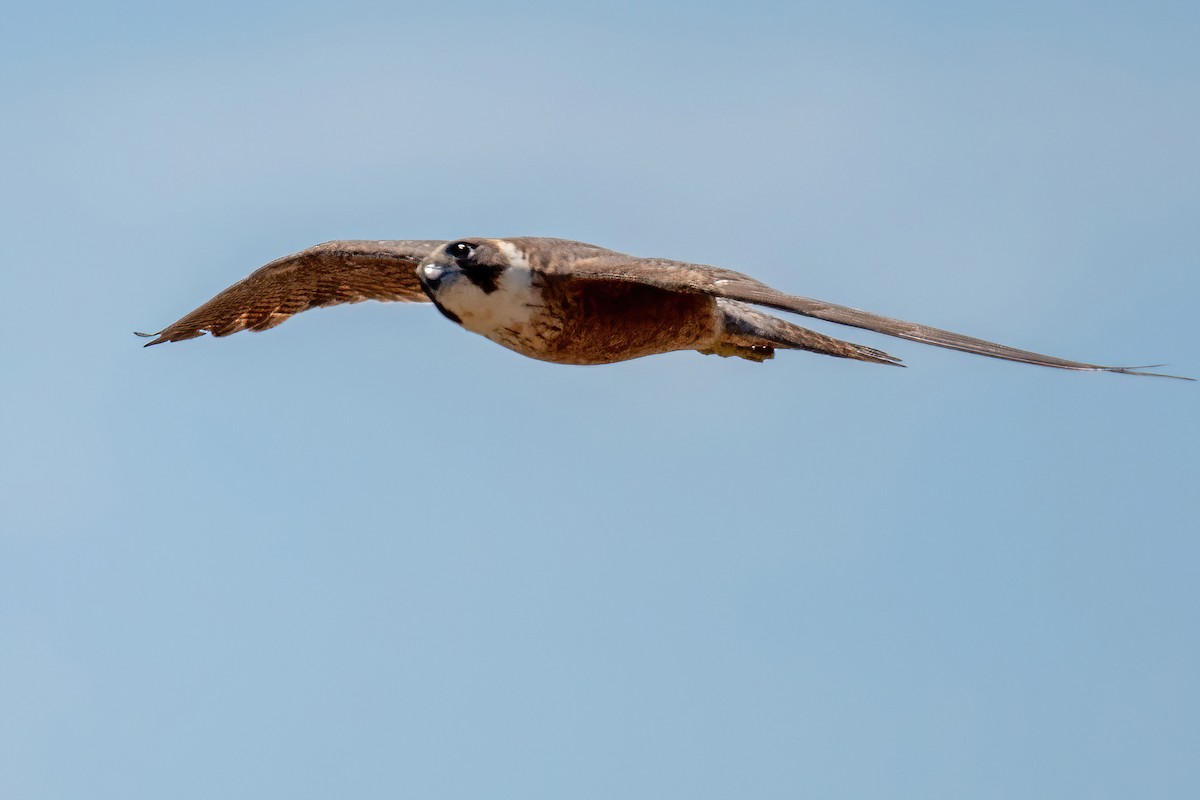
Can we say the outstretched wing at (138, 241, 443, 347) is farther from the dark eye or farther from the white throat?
the white throat

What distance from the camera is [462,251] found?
927cm

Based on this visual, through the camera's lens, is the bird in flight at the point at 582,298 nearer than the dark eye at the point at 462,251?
Yes

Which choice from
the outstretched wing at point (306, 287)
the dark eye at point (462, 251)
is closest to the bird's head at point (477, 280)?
the dark eye at point (462, 251)

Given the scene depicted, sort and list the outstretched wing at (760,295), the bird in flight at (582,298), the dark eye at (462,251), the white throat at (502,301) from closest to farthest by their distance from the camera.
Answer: the outstretched wing at (760,295)
the bird in flight at (582,298)
the white throat at (502,301)
the dark eye at (462,251)

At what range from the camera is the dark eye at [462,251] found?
9.23 meters

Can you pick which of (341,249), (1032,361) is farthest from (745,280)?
(341,249)

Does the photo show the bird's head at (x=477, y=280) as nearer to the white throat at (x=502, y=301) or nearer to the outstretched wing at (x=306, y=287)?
the white throat at (x=502, y=301)

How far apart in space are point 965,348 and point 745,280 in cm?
→ 148

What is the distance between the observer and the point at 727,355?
10.2 meters

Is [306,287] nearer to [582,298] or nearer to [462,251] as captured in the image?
[462,251]

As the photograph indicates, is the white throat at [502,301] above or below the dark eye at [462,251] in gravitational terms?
below

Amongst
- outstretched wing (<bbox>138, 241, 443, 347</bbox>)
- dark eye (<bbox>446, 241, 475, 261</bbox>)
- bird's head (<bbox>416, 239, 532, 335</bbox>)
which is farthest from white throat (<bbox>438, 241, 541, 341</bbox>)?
outstretched wing (<bbox>138, 241, 443, 347</bbox>)

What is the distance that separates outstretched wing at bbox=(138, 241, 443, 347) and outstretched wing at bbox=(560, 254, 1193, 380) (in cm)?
Answer: 191

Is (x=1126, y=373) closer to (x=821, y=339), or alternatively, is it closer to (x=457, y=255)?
(x=821, y=339)
